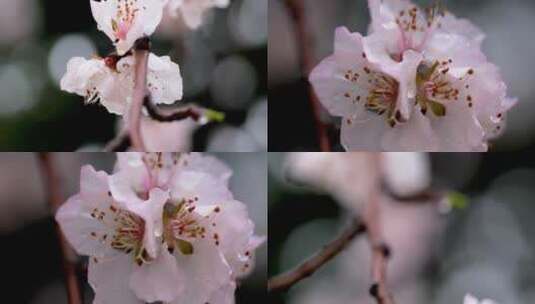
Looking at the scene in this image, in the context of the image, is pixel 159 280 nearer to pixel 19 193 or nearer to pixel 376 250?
pixel 376 250

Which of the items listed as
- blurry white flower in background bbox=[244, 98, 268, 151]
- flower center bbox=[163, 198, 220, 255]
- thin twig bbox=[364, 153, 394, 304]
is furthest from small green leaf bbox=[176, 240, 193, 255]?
blurry white flower in background bbox=[244, 98, 268, 151]

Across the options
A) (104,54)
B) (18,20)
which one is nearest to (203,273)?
(104,54)

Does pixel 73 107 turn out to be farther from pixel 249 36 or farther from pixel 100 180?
pixel 100 180

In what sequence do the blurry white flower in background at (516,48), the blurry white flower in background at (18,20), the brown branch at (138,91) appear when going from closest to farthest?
the brown branch at (138,91), the blurry white flower in background at (516,48), the blurry white flower in background at (18,20)

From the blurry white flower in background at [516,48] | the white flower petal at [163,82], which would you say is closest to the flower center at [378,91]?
the white flower petal at [163,82]

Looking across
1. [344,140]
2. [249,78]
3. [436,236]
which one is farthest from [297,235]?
[344,140]

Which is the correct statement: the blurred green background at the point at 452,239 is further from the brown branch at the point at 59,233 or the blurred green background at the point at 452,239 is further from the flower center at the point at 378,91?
the flower center at the point at 378,91

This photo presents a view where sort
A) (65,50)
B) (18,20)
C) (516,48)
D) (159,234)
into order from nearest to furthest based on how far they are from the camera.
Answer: (159,234)
(65,50)
(516,48)
(18,20)
